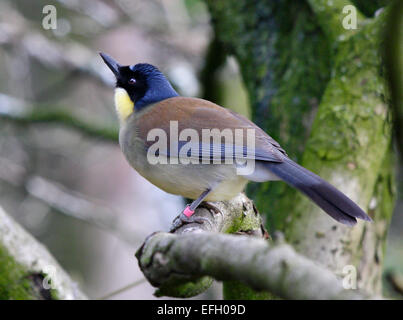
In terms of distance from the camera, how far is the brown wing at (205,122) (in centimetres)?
264

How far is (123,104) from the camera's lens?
10.8 feet

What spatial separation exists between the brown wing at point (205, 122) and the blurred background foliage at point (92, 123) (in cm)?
148

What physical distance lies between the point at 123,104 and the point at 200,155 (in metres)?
0.82

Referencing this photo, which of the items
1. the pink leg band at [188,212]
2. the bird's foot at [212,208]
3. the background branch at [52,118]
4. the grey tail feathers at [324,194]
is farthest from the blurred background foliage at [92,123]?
the pink leg band at [188,212]

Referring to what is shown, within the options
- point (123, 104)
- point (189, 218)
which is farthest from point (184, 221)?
point (123, 104)

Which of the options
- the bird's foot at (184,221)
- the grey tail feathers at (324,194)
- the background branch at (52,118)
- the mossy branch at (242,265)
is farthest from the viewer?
the background branch at (52,118)

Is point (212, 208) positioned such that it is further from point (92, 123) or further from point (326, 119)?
point (92, 123)

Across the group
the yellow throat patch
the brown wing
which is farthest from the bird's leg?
the yellow throat patch

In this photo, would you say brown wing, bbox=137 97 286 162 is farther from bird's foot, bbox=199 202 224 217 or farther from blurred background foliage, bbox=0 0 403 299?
blurred background foliage, bbox=0 0 403 299

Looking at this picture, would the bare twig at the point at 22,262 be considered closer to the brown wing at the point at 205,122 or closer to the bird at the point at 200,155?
the bird at the point at 200,155

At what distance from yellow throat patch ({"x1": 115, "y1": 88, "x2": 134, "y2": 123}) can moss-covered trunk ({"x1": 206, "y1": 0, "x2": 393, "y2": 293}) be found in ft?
2.98

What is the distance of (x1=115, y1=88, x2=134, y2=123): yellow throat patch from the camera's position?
323 centimetres

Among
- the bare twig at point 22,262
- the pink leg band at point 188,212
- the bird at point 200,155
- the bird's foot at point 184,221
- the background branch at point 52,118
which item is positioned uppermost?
the background branch at point 52,118
